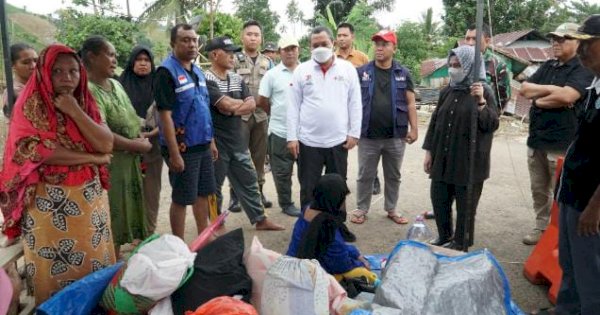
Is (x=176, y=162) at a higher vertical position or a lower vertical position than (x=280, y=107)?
lower

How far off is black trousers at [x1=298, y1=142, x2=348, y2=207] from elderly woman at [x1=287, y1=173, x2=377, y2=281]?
1151mm

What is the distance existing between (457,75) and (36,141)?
2.99 m

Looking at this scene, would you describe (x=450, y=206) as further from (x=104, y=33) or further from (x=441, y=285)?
(x=104, y=33)

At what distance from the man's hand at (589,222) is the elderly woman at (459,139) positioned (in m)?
1.17

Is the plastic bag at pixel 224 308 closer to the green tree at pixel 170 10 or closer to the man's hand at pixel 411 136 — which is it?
the man's hand at pixel 411 136

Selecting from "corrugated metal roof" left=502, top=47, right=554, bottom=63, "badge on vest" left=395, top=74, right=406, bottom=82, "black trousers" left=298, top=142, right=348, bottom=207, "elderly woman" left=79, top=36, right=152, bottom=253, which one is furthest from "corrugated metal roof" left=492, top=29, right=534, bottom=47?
"elderly woman" left=79, top=36, right=152, bottom=253

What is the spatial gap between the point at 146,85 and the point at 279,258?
2.42 m

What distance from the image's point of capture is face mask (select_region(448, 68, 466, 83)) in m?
3.82

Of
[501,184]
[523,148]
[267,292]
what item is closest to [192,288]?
[267,292]

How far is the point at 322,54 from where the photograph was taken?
424 centimetres

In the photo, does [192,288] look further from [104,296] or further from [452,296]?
[452,296]

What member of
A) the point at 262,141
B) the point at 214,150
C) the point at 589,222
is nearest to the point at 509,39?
the point at 262,141

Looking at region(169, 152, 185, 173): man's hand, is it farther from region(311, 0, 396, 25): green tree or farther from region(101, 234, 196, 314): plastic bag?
region(311, 0, 396, 25): green tree

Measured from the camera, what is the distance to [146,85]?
436 cm
